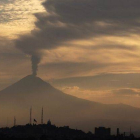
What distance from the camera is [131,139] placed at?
17975cm

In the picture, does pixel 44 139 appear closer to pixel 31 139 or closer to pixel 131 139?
pixel 31 139

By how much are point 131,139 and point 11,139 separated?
4117 cm

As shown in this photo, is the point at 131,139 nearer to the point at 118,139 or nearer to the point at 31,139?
the point at 118,139

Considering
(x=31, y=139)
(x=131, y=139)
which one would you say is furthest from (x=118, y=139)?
(x=31, y=139)

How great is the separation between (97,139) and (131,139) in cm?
1363

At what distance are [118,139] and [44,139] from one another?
32146 mm

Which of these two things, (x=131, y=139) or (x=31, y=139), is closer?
(x=31, y=139)

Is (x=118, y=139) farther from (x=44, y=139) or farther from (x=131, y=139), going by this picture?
(x=44, y=139)

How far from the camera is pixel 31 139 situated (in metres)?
167

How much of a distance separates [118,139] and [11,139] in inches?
1604

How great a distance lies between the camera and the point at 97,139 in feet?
619

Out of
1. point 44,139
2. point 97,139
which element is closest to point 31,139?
point 44,139

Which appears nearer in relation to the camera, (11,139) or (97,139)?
(11,139)

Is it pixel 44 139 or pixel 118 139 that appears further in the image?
pixel 118 139
